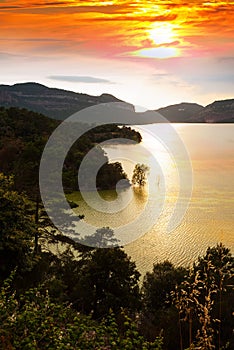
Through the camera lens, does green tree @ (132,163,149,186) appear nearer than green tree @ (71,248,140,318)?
No

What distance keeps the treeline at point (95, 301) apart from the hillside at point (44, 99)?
303 feet

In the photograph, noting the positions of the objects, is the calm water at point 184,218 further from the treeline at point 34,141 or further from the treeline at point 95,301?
the treeline at point 95,301

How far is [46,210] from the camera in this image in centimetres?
1460

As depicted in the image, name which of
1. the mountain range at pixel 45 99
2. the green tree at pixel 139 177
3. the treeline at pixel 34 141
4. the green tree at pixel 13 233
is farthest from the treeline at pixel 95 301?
the mountain range at pixel 45 99

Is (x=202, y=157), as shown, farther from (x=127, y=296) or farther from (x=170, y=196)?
(x=127, y=296)

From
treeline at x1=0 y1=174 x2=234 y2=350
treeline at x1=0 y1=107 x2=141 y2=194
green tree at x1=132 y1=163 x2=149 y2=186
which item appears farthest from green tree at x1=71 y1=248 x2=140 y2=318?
green tree at x1=132 y1=163 x2=149 y2=186

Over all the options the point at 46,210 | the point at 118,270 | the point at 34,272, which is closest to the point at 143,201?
the point at 46,210

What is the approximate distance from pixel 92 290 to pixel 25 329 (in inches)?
301

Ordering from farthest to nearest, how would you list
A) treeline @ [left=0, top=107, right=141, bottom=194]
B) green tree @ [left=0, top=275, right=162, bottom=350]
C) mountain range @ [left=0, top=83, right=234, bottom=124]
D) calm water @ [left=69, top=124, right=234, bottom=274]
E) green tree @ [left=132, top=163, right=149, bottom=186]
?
1. mountain range @ [left=0, top=83, right=234, bottom=124]
2. green tree @ [left=132, top=163, right=149, bottom=186]
3. treeline @ [left=0, top=107, right=141, bottom=194]
4. calm water @ [left=69, top=124, right=234, bottom=274]
5. green tree @ [left=0, top=275, right=162, bottom=350]

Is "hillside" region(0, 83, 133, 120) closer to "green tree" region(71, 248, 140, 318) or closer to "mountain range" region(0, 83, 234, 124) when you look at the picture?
"mountain range" region(0, 83, 234, 124)

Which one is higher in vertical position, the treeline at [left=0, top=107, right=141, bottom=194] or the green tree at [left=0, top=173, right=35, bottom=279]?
the treeline at [left=0, top=107, right=141, bottom=194]

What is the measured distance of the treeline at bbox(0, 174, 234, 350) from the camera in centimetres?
352

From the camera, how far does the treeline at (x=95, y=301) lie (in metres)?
3.52

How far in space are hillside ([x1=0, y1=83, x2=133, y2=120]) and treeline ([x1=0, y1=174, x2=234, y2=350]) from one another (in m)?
92.3
